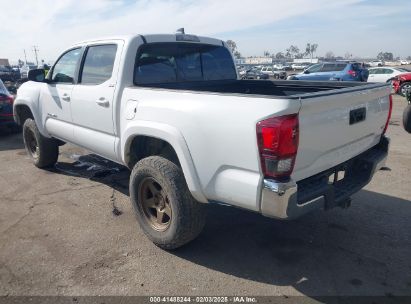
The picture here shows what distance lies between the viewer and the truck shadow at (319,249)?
2969mm

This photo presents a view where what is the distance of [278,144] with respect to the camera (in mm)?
2426

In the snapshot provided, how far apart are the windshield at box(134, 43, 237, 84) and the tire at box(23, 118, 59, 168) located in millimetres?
2663

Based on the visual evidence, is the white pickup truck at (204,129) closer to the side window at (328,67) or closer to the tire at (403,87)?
the side window at (328,67)

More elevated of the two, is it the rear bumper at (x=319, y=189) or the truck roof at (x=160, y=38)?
the truck roof at (x=160, y=38)

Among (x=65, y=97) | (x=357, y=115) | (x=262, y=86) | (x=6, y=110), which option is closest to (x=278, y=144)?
(x=357, y=115)

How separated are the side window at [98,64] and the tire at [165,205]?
1211 millimetres

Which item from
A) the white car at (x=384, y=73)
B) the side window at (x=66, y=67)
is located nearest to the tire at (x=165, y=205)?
the side window at (x=66, y=67)

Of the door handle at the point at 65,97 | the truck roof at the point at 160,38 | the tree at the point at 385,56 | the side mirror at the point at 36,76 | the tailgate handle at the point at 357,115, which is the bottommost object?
the tree at the point at 385,56

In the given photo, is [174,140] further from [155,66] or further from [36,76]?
[36,76]

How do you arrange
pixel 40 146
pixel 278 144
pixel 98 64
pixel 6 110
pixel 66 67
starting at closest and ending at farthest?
pixel 278 144 → pixel 98 64 → pixel 66 67 → pixel 40 146 → pixel 6 110

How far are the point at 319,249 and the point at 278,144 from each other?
156cm

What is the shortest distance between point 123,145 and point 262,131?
171 cm

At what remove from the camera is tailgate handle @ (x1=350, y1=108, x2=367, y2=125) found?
9.87 ft

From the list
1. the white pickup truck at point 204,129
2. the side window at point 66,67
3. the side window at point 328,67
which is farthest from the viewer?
the side window at point 328,67
